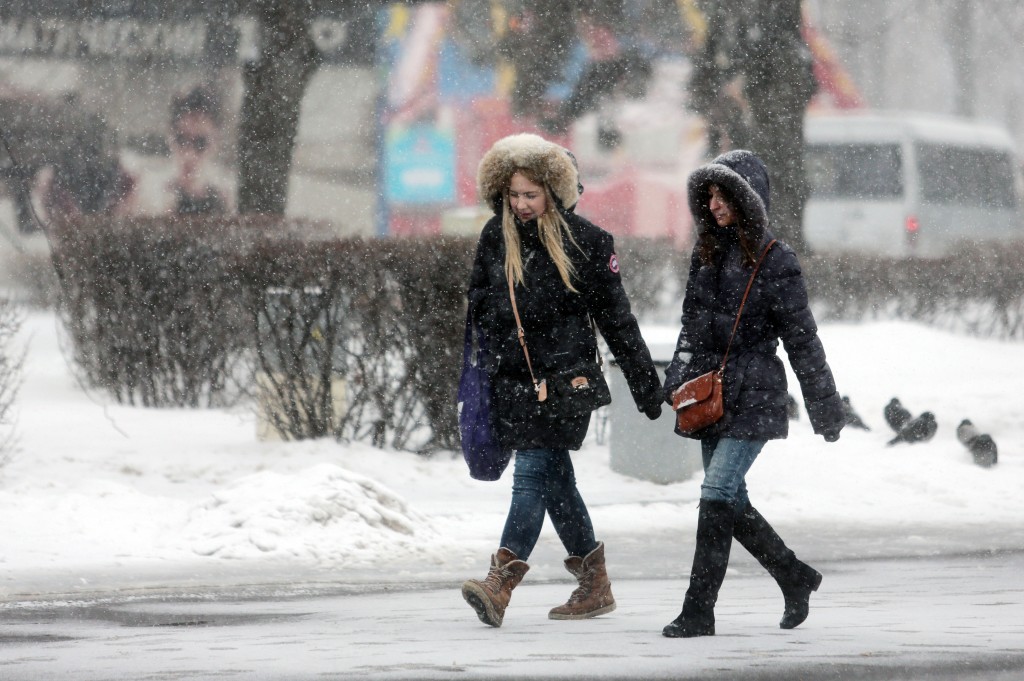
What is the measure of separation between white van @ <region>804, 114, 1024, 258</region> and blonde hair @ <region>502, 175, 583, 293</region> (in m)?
11.8

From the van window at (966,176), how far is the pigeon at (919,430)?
8.04 meters

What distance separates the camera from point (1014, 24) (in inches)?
987

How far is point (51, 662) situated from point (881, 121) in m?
14.6

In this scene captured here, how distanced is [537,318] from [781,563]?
1.07 m

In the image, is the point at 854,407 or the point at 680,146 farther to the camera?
the point at 680,146

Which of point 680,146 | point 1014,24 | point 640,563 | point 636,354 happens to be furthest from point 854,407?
point 1014,24

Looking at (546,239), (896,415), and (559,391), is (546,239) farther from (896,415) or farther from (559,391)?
(896,415)

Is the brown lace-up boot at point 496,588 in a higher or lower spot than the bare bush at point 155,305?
lower

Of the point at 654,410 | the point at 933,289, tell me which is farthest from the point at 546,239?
the point at 933,289

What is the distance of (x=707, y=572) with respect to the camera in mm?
5113

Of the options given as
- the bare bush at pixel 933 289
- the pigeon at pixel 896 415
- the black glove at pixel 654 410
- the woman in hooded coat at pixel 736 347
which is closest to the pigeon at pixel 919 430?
the pigeon at pixel 896 415

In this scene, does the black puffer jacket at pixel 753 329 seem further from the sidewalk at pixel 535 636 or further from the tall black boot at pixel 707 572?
the sidewalk at pixel 535 636

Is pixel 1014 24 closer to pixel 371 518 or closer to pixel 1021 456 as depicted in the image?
→ pixel 1021 456

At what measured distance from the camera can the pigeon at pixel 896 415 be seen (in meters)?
10.3
